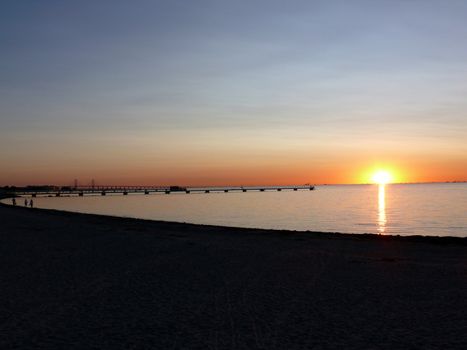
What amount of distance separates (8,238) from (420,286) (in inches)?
748

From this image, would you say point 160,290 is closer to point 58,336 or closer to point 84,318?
point 84,318

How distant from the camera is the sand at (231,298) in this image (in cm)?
745

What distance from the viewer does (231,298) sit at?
1025 centimetres

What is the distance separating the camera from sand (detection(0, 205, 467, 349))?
745cm

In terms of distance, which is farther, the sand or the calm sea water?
the calm sea water

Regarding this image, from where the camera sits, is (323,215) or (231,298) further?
(323,215)

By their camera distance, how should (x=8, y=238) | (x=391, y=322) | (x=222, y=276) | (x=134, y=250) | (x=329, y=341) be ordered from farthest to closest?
1. (x=8, y=238)
2. (x=134, y=250)
3. (x=222, y=276)
4. (x=391, y=322)
5. (x=329, y=341)

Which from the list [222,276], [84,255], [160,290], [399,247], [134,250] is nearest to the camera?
[160,290]

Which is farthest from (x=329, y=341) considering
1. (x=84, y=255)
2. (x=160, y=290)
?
(x=84, y=255)

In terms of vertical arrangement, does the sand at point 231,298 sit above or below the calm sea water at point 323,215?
above

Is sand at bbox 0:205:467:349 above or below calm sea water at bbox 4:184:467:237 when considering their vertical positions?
above

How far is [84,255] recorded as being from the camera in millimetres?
17375

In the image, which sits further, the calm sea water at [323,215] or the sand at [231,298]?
the calm sea water at [323,215]

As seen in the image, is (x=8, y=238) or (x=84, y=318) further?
(x=8, y=238)
